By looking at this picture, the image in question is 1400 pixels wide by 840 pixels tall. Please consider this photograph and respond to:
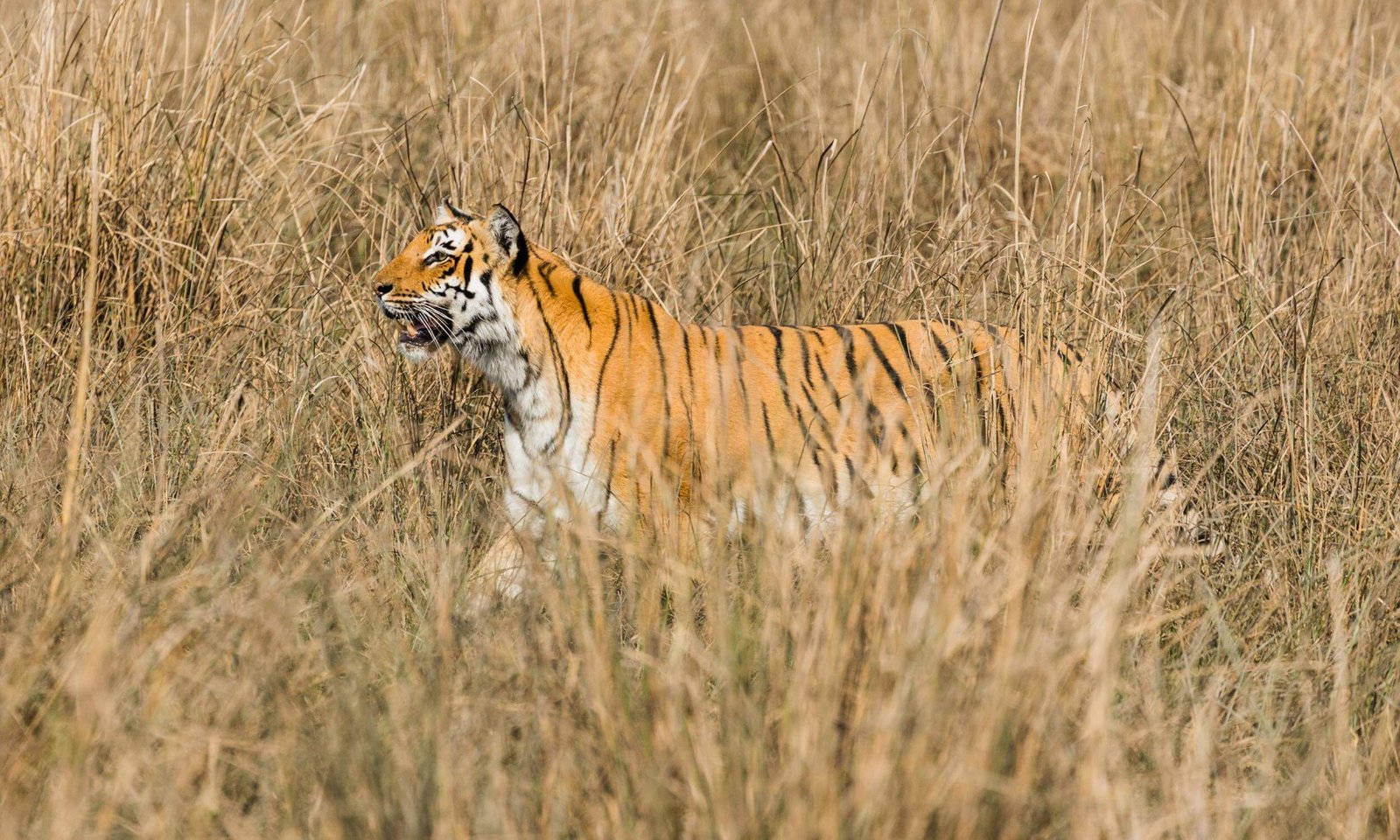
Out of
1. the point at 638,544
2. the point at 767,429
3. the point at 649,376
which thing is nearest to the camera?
the point at 638,544

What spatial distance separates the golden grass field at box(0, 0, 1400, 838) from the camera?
2.06 metres

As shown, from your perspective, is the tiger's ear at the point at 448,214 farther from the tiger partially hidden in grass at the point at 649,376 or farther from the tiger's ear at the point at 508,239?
the tiger's ear at the point at 508,239

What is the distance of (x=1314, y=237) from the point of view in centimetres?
467

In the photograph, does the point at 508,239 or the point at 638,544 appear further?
the point at 508,239

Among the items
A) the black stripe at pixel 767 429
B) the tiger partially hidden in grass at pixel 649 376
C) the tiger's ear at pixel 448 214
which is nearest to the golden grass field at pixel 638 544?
the tiger partially hidden in grass at pixel 649 376

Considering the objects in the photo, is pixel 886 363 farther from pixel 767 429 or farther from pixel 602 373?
pixel 602 373

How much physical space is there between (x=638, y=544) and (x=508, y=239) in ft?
3.25

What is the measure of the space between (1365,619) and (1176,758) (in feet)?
2.31

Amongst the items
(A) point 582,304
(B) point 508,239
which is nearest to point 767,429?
(A) point 582,304

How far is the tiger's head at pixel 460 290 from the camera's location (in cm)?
363

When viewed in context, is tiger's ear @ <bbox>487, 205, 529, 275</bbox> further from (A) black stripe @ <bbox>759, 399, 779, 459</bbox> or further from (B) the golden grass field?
(A) black stripe @ <bbox>759, 399, 779, 459</bbox>

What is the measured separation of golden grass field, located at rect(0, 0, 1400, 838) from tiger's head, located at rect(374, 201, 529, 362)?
0.84 ft

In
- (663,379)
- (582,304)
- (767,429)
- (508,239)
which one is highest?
(508,239)

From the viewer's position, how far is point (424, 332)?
3697mm
